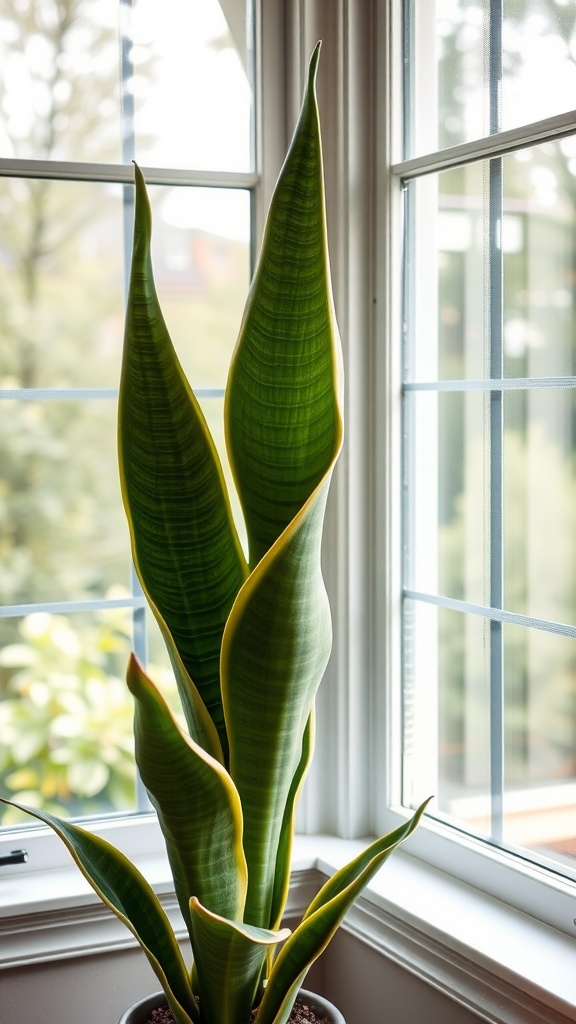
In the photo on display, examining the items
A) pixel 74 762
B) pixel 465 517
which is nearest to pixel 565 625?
pixel 465 517

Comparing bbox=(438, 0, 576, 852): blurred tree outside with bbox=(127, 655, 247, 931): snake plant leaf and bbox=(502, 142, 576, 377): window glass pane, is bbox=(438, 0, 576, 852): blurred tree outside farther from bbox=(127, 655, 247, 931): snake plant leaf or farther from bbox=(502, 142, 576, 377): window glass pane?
bbox=(127, 655, 247, 931): snake plant leaf

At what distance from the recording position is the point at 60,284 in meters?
1.54

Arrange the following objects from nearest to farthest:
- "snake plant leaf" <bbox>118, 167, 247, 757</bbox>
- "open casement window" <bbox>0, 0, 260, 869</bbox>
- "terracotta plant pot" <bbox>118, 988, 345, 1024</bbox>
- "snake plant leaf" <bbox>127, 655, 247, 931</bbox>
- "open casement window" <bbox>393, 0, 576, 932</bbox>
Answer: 1. "snake plant leaf" <bbox>127, 655, 247, 931</bbox>
2. "snake plant leaf" <bbox>118, 167, 247, 757</bbox>
3. "terracotta plant pot" <bbox>118, 988, 345, 1024</bbox>
4. "open casement window" <bbox>393, 0, 576, 932</bbox>
5. "open casement window" <bbox>0, 0, 260, 869</bbox>

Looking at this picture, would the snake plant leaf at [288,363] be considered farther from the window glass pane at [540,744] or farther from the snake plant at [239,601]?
the window glass pane at [540,744]

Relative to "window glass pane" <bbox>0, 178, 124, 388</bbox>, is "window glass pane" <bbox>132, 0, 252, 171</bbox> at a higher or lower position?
higher

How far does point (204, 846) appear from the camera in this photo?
1003 mm

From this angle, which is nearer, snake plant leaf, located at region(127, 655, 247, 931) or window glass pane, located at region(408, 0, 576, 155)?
snake plant leaf, located at region(127, 655, 247, 931)

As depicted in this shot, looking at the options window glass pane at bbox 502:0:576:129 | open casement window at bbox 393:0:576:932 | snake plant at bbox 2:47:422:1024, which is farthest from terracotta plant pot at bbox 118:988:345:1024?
window glass pane at bbox 502:0:576:129

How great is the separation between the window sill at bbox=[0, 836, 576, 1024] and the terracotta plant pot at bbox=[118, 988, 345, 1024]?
18 centimetres

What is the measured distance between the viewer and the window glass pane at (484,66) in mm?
1236

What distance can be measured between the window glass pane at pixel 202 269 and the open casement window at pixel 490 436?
11.1 inches

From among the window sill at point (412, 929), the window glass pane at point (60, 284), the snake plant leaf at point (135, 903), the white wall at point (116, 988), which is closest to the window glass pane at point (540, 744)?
the window sill at point (412, 929)

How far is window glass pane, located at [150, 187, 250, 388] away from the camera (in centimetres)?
159

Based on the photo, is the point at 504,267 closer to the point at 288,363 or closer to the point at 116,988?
the point at 288,363
